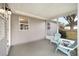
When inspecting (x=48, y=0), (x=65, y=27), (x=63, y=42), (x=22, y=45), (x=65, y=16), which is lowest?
(x=22, y=45)

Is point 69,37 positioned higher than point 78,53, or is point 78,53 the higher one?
point 69,37

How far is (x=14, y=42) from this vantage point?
3273 millimetres

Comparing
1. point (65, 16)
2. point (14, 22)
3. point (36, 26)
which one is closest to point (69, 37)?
point (65, 16)

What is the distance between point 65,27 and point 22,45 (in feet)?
5.66

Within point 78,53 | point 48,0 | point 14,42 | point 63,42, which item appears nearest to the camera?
point 48,0

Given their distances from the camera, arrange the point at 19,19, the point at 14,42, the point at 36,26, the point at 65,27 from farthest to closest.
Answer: the point at 36,26, the point at 19,19, the point at 14,42, the point at 65,27

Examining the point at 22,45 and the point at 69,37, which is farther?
the point at 22,45

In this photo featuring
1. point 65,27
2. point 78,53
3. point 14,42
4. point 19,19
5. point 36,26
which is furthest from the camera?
point 36,26

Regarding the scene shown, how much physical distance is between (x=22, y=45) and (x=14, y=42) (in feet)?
1.25

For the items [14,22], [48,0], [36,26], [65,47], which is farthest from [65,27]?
[36,26]

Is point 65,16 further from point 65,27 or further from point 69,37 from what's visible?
point 69,37

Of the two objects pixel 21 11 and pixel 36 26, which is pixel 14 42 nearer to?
pixel 21 11

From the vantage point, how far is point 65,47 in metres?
2.64

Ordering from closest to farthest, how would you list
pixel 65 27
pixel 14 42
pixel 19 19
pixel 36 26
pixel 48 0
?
pixel 48 0
pixel 65 27
pixel 14 42
pixel 19 19
pixel 36 26
